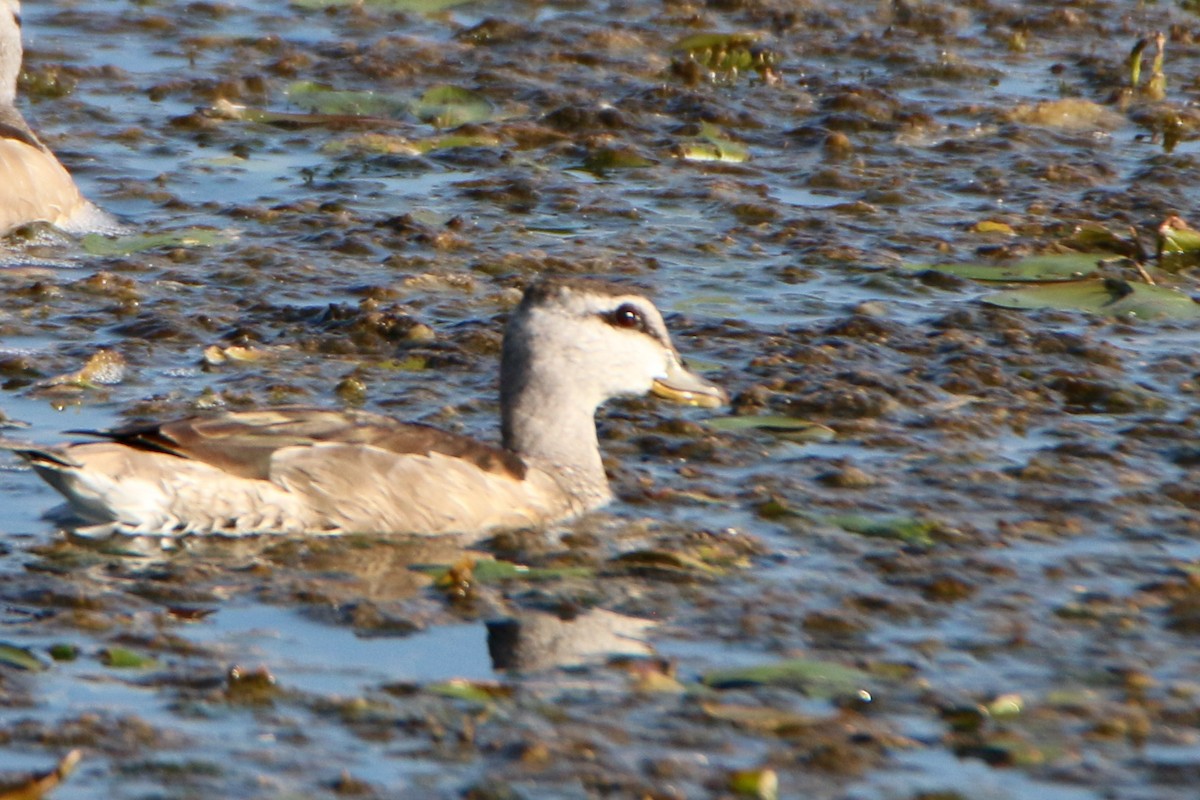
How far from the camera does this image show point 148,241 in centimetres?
1059

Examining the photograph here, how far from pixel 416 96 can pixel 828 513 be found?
688cm

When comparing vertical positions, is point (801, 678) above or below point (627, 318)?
below

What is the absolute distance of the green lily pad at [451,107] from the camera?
42.7ft

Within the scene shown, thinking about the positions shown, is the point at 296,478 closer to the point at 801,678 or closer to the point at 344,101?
the point at 801,678

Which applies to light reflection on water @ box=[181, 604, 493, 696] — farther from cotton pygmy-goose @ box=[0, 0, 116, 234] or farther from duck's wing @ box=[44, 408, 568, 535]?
cotton pygmy-goose @ box=[0, 0, 116, 234]

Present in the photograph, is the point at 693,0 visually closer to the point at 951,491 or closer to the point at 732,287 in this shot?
the point at 732,287

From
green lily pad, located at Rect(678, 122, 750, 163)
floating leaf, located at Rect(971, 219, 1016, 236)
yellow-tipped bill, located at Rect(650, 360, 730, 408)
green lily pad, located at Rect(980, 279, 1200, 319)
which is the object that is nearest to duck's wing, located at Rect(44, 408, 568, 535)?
yellow-tipped bill, located at Rect(650, 360, 730, 408)

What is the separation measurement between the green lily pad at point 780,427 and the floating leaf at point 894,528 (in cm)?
99

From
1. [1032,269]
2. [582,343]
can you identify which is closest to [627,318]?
[582,343]

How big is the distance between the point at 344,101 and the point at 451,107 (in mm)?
683

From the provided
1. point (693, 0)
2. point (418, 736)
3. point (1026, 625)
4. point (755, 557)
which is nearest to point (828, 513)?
point (755, 557)

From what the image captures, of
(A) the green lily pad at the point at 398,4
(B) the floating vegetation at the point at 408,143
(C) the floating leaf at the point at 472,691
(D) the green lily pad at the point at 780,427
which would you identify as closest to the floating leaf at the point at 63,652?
(C) the floating leaf at the point at 472,691

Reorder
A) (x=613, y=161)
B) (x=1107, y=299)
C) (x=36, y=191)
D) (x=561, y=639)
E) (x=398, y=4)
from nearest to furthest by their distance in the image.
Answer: (x=561, y=639) → (x=1107, y=299) → (x=36, y=191) → (x=613, y=161) → (x=398, y=4)

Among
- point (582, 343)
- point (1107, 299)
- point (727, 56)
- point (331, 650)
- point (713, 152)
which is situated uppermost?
→ point (727, 56)
